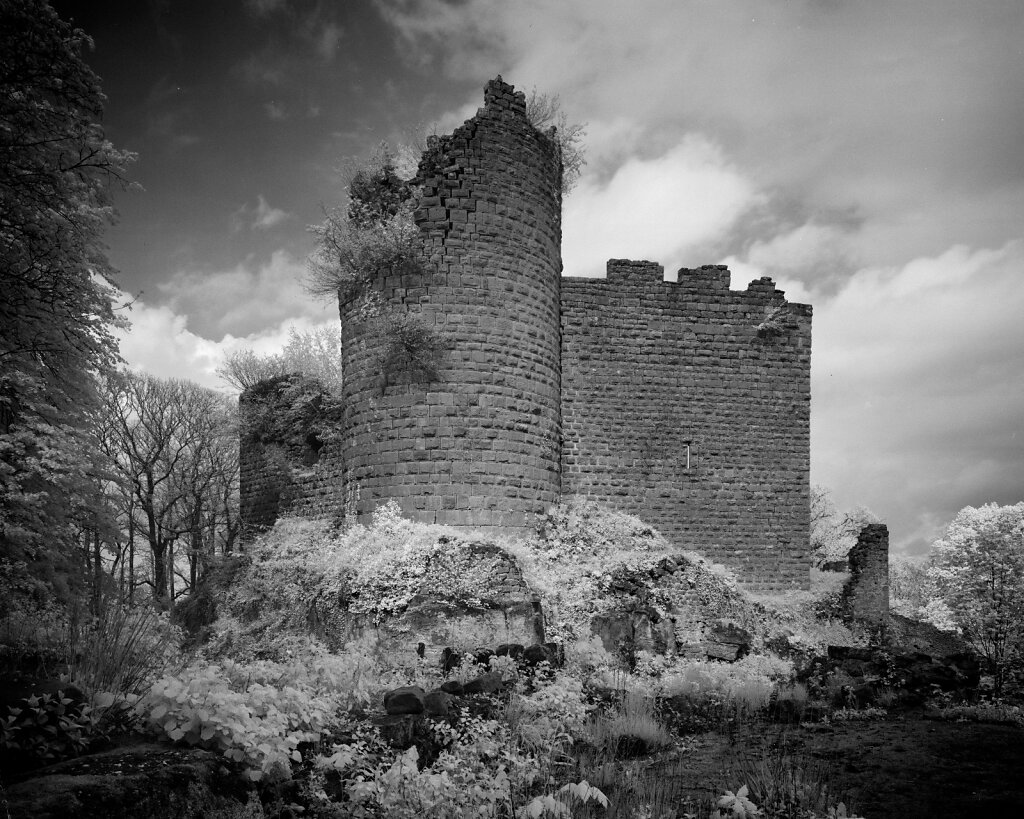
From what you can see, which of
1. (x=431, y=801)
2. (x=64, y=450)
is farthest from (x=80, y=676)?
(x=64, y=450)

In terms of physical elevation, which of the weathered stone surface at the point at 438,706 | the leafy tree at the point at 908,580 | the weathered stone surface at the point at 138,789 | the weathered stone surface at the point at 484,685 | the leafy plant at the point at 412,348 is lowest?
the leafy tree at the point at 908,580

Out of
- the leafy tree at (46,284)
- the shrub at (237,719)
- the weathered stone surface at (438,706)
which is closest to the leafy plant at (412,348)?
the leafy tree at (46,284)

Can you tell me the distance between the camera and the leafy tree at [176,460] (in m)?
25.1

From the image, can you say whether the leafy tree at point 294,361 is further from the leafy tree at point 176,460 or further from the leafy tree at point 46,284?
the leafy tree at point 46,284

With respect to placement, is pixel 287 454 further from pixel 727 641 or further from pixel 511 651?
pixel 727 641

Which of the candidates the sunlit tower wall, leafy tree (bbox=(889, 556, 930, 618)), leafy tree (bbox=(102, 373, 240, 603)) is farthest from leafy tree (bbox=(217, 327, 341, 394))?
leafy tree (bbox=(889, 556, 930, 618))

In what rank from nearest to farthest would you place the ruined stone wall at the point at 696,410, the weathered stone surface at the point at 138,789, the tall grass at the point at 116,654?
the weathered stone surface at the point at 138,789 < the tall grass at the point at 116,654 < the ruined stone wall at the point at 696,410

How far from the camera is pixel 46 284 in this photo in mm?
8500

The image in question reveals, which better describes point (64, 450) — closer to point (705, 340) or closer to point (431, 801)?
point (431, 801)

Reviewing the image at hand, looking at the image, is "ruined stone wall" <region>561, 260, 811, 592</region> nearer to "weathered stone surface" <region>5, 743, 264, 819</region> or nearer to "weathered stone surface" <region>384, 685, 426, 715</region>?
"weathered stone surface" <region>384, 685, 426, 715</region>

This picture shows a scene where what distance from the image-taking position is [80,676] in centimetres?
566

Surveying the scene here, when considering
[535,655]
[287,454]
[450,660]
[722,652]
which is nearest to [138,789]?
[450,660]

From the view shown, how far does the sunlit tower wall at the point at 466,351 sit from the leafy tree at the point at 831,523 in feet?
59.0

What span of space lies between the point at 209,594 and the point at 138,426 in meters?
11.4
